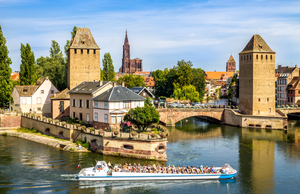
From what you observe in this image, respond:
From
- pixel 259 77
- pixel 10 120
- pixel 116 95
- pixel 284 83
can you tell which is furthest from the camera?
pixel 284 83

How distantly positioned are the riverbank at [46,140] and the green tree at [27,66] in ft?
51.7

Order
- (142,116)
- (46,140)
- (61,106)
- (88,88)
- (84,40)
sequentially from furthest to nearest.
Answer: (84,40) < (61,106) < (88,88) < (46,140) < (142,116)

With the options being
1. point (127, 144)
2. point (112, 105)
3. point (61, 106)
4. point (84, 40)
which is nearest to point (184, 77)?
point (84, 40)

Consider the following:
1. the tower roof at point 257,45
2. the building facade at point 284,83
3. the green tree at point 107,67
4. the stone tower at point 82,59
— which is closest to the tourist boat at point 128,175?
the stone tower at point 82,59

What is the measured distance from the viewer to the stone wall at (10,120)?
57.7 meters

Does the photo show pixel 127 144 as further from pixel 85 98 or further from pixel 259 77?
pixel 259 77

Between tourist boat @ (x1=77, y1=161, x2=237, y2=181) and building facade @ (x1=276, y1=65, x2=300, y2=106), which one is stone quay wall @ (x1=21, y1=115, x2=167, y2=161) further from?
building facade @ (x1=276, y1=65, x2=300, y2=106)

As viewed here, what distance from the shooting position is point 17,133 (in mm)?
53875

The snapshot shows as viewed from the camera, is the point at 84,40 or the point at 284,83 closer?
the point at 84,40

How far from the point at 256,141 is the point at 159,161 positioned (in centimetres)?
2053

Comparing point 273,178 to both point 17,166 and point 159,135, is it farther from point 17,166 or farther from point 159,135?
point 17,166

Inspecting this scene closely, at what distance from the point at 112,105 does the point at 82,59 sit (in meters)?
17.5

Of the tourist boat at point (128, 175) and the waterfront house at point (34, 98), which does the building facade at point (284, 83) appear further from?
the tourist boat at point (128, 175)

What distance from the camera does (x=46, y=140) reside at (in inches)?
1845
